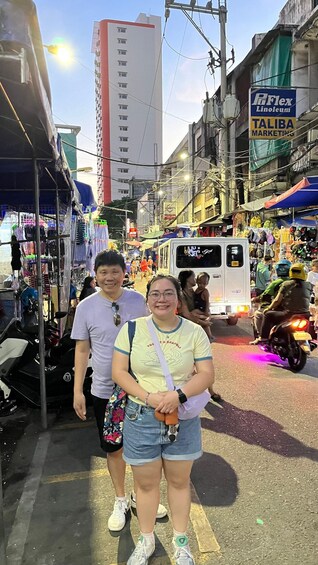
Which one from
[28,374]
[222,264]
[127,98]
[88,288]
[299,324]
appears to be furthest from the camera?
[127,98]

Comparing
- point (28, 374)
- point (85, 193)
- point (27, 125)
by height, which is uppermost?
point (85, 193)

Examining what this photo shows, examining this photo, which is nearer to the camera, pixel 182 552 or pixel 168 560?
pixel 182 552

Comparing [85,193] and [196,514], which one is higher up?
[85,193]

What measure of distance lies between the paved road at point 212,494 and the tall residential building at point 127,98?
3369 inches

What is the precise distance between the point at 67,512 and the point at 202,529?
37.8 inches

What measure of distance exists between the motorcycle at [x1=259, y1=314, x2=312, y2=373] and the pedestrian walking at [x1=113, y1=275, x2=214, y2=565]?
157 inches

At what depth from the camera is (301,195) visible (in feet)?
26.0

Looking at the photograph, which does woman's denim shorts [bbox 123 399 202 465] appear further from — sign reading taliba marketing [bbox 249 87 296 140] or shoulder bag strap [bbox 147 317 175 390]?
sign reading taliba marketing [bbox 249 87 296 140]

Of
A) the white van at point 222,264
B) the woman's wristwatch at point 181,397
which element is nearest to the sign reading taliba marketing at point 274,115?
the white van at point 222,264

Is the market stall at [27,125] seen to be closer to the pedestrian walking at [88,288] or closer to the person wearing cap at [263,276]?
the pedestrian walking at [88,288]

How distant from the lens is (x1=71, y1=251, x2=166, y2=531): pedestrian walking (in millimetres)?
2623

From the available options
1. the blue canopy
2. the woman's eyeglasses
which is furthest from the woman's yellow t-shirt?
the blue canopy

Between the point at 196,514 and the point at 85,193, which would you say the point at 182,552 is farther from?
Answer: the point at 85,193

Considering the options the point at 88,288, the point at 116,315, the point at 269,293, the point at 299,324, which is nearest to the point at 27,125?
the point at 116,315
